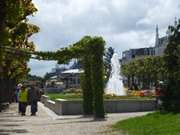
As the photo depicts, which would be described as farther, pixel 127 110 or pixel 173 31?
pixel 127 110

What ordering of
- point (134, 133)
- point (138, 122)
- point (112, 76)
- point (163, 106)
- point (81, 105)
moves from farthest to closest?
point (112, 76)
point (81, 105)
point (163, 106)
point (138, 122)
point (134, 133)

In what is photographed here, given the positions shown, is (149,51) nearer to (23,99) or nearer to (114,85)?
(114,85)

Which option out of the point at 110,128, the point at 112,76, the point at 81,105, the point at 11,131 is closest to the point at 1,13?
the point at 11,131

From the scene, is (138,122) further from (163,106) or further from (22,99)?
(22,99)

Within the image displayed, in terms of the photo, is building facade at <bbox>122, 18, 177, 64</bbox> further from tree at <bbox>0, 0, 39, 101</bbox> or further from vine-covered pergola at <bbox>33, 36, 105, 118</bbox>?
vine-covered pergola at <bbox>33, 36, 105, 118</bbox>

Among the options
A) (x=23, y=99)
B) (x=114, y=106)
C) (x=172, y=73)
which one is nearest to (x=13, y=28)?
(x=23, y=99)

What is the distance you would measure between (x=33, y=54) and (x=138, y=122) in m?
8.67

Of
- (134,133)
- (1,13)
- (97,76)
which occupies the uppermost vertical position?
(1,13)

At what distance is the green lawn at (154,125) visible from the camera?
18.5 metres

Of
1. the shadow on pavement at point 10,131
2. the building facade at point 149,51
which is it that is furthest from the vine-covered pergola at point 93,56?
the building facade at point 149,51

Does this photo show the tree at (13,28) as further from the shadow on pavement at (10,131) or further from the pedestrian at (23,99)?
the shadow on pavement at (10,131)

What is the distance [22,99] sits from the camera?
36531 mm

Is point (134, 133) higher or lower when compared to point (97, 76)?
lower

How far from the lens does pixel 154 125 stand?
20.7 metres
